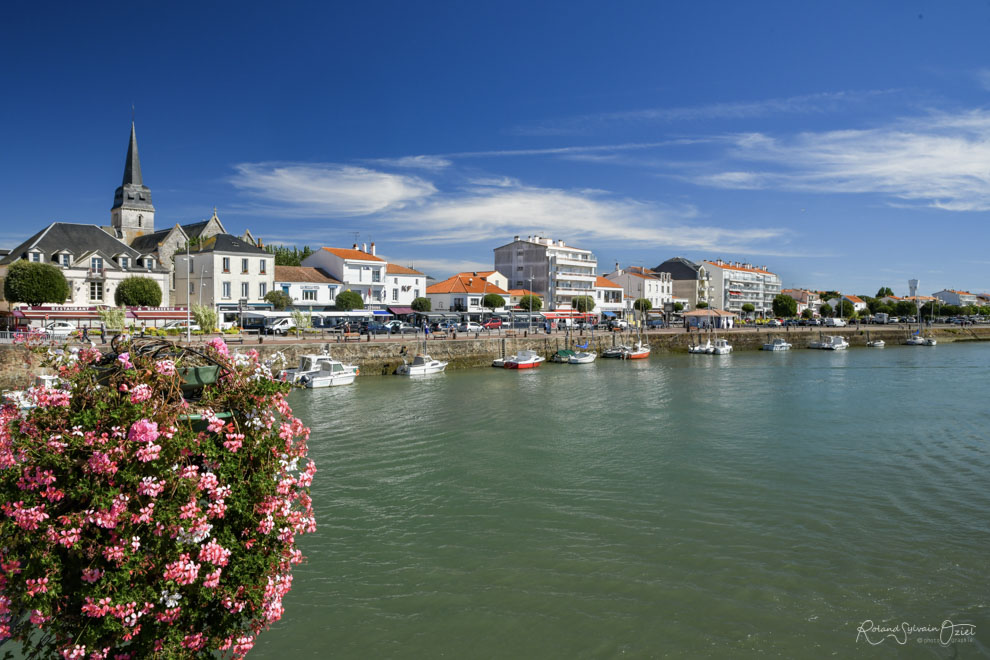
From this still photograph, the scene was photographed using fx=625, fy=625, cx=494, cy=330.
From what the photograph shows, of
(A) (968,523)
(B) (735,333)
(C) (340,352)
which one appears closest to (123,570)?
(A) (968,523)

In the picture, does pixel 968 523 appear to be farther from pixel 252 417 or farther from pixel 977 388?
pixel 977 388

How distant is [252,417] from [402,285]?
67557mm

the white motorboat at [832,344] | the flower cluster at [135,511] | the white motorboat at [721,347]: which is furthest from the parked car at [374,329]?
the white motorboat at [832,344]

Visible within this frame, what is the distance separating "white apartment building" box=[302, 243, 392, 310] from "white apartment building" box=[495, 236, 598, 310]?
90.8 ft

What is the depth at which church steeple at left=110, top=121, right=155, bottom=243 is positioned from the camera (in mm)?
77062

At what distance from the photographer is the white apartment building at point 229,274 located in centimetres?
5603

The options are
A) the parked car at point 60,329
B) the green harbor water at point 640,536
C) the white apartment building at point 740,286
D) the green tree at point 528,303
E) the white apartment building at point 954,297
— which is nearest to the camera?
the green harbor water at point 640,536

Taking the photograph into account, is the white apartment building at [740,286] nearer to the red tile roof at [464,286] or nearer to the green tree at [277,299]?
the red tile roof at [464,286]

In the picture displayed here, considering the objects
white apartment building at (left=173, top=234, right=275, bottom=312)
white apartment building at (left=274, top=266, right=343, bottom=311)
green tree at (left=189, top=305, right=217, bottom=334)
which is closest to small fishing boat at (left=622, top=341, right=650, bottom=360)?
white apartment building at (left=274, top=266, right=343, bottom=311)

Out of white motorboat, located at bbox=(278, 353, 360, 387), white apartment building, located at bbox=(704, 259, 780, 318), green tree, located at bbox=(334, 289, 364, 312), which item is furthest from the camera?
white apartment building, located at bbox=(704, 259, 780, 318)

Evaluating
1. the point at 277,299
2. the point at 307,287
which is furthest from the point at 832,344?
the point at 277,299

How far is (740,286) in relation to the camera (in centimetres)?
13125

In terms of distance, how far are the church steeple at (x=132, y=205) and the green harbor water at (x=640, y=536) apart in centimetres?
6558

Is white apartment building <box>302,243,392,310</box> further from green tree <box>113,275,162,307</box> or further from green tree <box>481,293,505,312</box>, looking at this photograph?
green tree <box>113,275,162,307</box>
